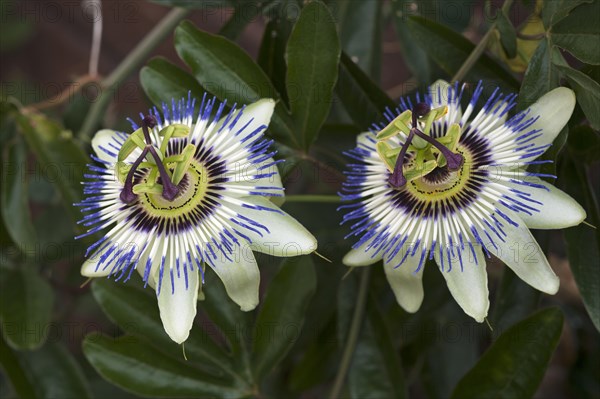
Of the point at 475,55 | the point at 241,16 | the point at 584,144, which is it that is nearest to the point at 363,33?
the point at 241,16

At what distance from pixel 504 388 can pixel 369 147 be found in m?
0.46

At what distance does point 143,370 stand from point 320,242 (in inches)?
24.4

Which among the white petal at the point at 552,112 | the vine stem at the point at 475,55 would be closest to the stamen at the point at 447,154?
the white petal at the point at 552,112

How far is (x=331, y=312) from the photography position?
5.65 feet

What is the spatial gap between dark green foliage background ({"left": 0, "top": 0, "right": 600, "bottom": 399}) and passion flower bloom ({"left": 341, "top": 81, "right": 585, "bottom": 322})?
0.05m

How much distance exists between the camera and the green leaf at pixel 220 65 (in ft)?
4.00

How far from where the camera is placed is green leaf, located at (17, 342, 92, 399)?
1503mm

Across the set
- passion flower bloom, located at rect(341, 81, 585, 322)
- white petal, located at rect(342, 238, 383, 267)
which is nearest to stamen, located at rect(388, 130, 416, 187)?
passion flower bloom, located at rect(341, 81, 585, 322)

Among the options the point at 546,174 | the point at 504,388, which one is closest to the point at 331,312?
the point at 504,388

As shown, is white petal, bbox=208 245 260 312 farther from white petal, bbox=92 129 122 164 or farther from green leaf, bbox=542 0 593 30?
green leaf, bbox=542 0 593 30

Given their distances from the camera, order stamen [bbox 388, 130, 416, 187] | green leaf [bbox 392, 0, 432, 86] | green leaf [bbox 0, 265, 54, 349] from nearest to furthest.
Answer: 1. stamen [bbox 388, 130, 416, 187]
2. green leaf [bbox 0, 265, 54, 349]
3. green leaf [bbox 392, 0, 432, 86]

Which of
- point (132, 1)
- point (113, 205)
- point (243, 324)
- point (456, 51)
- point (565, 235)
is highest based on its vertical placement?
point (132, 1)

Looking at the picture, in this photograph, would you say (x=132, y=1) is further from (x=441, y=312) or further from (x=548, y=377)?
(x=548, y=377)

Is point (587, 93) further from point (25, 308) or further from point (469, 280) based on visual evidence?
point (25, 308)
